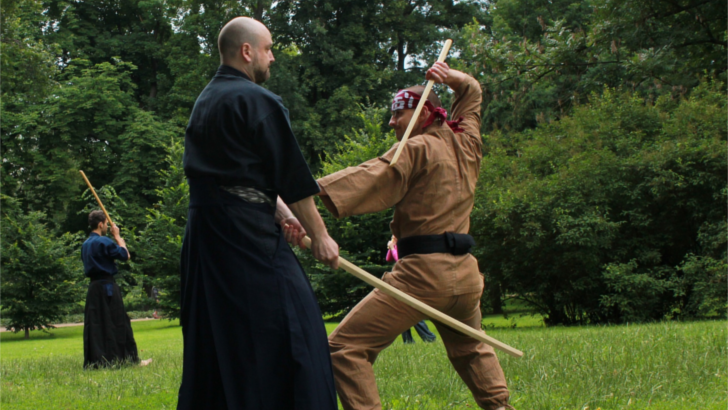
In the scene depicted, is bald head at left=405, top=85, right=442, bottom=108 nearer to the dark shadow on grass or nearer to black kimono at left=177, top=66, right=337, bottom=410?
black kimono at left=177, top=66, right=337, bottom=410

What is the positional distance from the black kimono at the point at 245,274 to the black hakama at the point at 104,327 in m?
6.54

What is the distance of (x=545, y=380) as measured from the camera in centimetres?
512

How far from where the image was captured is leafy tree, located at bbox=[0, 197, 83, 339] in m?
20.7

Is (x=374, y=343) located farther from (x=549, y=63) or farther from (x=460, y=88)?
(x=549, y=63)

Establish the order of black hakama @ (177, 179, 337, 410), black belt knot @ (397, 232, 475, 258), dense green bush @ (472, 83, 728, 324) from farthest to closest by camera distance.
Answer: dense green bush @ (472, 83, 728, 324), black belt knot @ (397, 232, 475, 258), black hakama @ (177, 179, 337, 410)

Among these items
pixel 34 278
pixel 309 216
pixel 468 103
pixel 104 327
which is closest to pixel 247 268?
pixel 309 216

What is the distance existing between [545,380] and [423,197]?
2194mm

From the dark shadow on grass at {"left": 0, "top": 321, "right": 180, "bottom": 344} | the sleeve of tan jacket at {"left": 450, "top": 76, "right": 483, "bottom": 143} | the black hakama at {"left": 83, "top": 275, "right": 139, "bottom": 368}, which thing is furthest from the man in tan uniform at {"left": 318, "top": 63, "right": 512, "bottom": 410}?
the dark shadow on grass at {"left": 0, "top": 321, "right": 180, "bottom": 344}

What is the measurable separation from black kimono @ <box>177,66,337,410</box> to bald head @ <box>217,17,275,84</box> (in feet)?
0.55

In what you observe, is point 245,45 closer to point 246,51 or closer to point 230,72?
point 246,51

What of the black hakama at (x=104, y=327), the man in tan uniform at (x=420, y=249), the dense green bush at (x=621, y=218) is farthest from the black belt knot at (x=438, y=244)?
the dense green bush at (x=621, y=218)

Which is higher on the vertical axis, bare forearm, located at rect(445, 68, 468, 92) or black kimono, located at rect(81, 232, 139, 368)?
bare forearm, located at rect(445, 68, 468, 92)

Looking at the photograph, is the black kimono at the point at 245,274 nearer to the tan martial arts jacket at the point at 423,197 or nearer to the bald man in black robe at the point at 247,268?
the bald man in black robe at the point at 247,268

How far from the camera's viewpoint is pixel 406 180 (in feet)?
12.5
